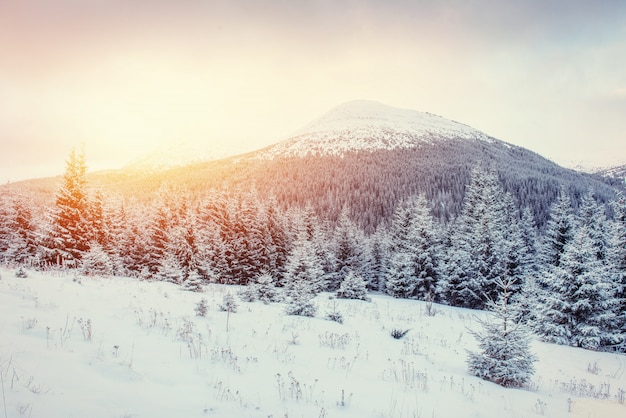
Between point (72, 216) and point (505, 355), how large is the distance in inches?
1381

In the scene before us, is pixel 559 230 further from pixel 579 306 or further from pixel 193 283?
pixel 193 283

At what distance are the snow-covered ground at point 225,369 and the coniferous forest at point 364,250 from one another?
3.00 meters

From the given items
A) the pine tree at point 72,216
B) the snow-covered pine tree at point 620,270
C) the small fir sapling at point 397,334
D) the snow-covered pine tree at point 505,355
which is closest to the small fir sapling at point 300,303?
the small fir sapling at point 397,334

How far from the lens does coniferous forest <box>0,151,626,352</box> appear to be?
1460 centimetres

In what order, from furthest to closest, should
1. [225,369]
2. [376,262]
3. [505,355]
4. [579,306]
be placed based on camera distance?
[376,262] < [579,306] < [505,355] < [225,369]

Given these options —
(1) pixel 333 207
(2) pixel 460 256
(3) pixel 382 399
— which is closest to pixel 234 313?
(3) pixel 382 399

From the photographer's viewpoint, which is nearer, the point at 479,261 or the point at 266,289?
the point at 266,289

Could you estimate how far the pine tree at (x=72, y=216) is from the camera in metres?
29.9

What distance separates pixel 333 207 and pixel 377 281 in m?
72.2

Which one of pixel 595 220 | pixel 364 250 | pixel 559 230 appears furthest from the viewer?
pixel 364 250

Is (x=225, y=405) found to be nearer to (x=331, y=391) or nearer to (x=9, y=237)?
(x=331, y=391)

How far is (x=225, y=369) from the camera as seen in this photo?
19.1 ft

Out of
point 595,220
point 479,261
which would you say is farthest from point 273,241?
point 595,220

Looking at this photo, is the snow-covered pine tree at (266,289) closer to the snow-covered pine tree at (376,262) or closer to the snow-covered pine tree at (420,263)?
the snow-covered pine tree at (420,263)
